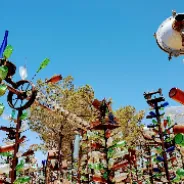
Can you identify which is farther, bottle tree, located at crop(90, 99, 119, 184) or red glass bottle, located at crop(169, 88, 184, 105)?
A: bottle tree, located at crop(90, 99, 119, 184)

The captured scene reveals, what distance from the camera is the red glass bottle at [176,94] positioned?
2.20 metres

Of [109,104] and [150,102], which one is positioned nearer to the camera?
[109,104]

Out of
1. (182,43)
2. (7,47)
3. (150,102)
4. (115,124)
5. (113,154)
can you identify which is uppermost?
(150,102)

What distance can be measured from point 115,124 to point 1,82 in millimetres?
1912

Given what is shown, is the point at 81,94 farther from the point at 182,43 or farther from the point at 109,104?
the point at 182,43

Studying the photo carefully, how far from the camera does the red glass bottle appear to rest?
2.20 metres

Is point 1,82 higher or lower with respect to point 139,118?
lower

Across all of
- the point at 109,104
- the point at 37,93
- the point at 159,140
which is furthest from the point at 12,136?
the point at 159,140

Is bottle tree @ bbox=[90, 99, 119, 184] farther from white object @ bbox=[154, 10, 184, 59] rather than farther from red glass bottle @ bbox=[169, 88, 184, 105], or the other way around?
red glass bottle @ bbox=[169, 88, 184, 105]

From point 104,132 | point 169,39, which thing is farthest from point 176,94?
point 104,132

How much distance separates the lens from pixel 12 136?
5828mm

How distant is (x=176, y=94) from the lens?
2201mm

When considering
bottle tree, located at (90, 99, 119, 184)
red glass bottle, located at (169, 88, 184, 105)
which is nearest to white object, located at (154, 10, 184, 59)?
bottle tree, located at (90, 99, 119, 184)

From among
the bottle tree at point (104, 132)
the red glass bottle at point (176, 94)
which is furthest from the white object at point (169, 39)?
the red glass bottle at point (176, 94)
